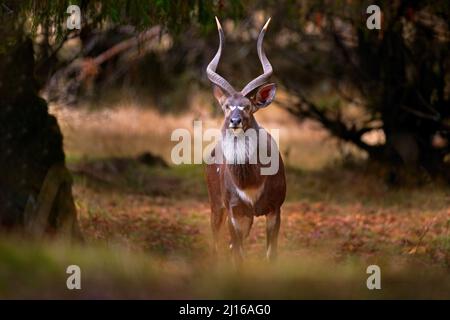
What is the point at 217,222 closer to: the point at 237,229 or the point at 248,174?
the point at 237,229

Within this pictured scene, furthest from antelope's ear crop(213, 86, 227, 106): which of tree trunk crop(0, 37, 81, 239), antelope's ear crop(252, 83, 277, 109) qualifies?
tree trunk crop(0, 37, 81, 239)

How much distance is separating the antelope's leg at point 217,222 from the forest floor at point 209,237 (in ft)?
0.48

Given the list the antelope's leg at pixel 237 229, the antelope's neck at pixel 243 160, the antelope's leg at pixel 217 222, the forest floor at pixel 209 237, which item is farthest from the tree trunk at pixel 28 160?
the antelope's neck at pixel 243 160

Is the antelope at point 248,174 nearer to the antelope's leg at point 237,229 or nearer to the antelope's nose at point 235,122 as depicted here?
the antelope's leg at point 237,229

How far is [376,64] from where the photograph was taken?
1591 cm

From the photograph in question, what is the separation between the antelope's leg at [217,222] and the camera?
34.2 ft

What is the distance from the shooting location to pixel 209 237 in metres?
11.9

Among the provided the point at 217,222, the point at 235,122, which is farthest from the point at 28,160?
the point at 235,122

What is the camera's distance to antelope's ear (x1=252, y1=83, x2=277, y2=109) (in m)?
9.61

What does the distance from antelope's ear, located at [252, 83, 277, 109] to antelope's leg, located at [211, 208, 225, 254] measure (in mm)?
1339

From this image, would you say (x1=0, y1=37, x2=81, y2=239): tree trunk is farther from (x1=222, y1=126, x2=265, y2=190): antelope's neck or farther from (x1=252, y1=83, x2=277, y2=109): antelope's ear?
(x1=252, y1=83, x2=277, y2=109): antelope's ear

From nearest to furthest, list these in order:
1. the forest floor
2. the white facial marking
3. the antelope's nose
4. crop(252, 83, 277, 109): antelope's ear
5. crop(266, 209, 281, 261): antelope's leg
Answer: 1. the forest floor
2. the antelope's nose
3. the white facial marking
4. crop(252, 83, 277, 109): antelope's ear
5. crop(266, 209, 281, 261): antelope's leg

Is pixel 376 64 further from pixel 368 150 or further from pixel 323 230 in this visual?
pixel 323 230
